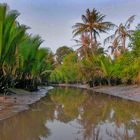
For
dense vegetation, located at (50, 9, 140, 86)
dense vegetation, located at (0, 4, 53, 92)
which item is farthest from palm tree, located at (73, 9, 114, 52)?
dense vegetation, located at (0, 4, 53, 92)

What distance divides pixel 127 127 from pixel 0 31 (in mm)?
12369

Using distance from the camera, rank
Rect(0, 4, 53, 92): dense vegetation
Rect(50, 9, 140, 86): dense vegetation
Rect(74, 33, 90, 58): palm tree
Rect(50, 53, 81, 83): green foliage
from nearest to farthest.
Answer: Rect(0, 4, 53, 92): dense vegetation < Rect(50, 9, 140, 86): dense vegetation < Rect(74, 33, 90, 58): palm tree < Rect(50, 53, 81, 83): green foliage

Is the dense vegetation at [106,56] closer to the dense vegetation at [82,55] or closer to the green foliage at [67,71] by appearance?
the dense vegetation at [82,55]

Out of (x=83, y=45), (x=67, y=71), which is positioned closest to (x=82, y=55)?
(x=83, y=45)

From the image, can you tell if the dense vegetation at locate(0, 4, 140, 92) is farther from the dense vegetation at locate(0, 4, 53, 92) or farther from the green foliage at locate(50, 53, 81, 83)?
the green foliage at locate(50, 53, 81, 83)

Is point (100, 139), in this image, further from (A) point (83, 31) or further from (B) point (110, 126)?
(A) point (83, 31)

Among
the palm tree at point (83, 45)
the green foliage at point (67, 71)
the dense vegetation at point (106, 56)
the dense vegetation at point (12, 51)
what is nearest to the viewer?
the dense vegetation at point (12, 51)

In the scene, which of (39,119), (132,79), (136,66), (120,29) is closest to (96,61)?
(120,29)

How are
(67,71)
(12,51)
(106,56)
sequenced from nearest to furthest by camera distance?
1. (12,51)
2. (106,56)
3. (67,71)

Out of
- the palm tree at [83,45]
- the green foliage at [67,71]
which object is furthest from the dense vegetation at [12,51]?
the green foliage at [67,71]

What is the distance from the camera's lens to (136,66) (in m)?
31.7

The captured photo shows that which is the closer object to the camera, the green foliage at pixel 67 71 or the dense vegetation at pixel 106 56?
the dense vegetation at pixel 106 56

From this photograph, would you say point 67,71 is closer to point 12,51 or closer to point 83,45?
point 83,45

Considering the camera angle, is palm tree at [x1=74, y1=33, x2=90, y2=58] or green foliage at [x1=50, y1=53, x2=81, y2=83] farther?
green foliage at [x1=50, y1=53, x2=81, y2=83]
